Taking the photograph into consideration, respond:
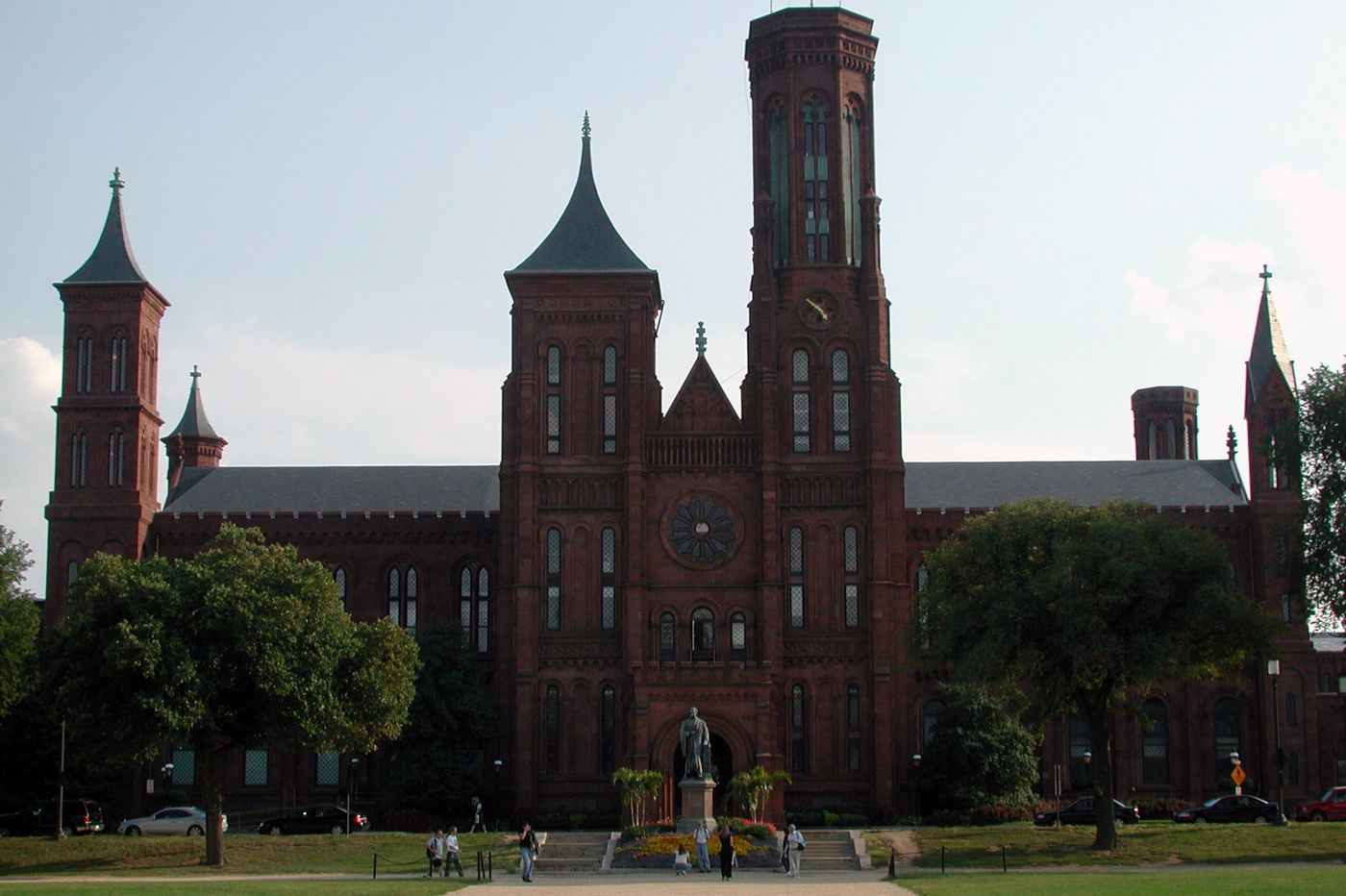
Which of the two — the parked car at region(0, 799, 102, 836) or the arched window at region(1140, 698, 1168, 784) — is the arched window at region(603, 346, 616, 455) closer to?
the parked car at region(0, 799, 102, 836)

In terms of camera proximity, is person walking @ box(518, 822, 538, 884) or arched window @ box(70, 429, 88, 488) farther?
arched window @ box(70, 429, 88, 488)

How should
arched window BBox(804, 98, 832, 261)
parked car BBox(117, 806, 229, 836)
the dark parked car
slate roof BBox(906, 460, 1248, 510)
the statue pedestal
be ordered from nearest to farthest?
1. the statue pedestal
2. the dark parked car
3. parked car BBox(117, 806, 229, 836)
4. arched window BBox(804, 98, 832, 261)
5. slate roof BBox(906, 460, 1248, 510)

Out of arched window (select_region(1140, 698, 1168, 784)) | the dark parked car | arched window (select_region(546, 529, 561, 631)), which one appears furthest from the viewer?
arched window (select_region(1140, 698, 1168, 784))

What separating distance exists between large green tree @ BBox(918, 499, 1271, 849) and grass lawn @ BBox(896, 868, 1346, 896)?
819 centimetres

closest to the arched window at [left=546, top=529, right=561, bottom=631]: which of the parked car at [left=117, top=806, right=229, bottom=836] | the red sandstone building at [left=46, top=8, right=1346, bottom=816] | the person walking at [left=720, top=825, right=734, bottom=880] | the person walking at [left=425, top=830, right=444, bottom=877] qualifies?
the red sandstone building at [left=46, top=8, right=1346, bottom=816]

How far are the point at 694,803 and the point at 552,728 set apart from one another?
50.2 feet

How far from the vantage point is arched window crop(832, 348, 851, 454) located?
267 feet

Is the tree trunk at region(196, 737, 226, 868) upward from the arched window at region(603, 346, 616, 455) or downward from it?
downward

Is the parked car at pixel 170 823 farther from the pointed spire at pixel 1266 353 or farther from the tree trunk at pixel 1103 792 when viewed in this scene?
the pointed spire at pixel 1266 353

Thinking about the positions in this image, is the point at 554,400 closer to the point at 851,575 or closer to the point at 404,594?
the point at 404,594

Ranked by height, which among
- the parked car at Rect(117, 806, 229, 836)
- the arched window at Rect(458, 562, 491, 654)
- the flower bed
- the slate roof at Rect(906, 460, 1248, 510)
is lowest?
the flower bed

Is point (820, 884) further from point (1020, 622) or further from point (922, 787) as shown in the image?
point (922, 787)

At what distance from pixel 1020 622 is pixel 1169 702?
28660 mm

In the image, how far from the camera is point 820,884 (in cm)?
5244
